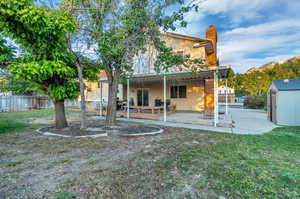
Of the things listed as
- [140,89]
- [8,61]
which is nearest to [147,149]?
[8,61]

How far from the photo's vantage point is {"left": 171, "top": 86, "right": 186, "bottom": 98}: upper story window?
41.1 feet

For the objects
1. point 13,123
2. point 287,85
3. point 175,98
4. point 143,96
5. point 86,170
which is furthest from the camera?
point 143,96

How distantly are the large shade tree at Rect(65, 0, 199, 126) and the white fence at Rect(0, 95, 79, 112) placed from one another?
1592cm

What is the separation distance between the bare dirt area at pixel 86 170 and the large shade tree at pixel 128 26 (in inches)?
134

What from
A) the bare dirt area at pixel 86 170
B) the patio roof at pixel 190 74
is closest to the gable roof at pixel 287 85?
the patio roof at pixel 190 74

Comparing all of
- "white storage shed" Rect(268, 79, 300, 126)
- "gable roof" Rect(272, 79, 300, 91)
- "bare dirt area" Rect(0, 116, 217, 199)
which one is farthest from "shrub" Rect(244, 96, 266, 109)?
"bare dirt area" Rect(0, 116, 217, 199)

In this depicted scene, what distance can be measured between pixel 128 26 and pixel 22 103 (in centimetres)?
1881

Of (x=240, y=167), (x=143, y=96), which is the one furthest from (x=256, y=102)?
(x=240, y=167)

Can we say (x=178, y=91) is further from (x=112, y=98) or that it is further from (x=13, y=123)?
(x=13, y=123)

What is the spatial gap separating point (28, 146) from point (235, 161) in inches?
236

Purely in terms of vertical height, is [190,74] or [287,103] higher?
[190,74]

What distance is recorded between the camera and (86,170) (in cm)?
296

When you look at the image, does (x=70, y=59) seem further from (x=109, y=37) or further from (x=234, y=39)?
(x=234, y=39)

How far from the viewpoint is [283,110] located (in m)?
8.05
